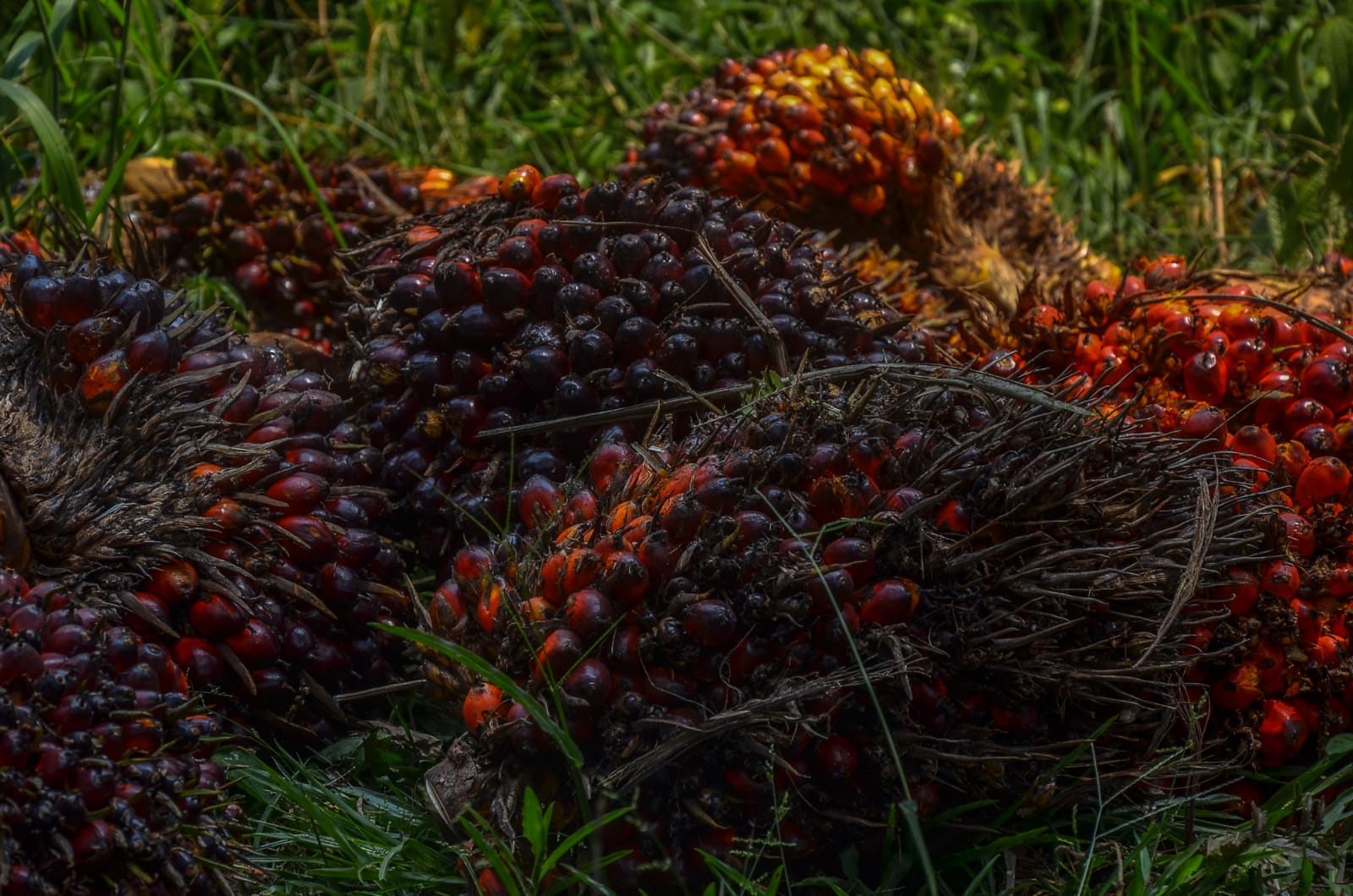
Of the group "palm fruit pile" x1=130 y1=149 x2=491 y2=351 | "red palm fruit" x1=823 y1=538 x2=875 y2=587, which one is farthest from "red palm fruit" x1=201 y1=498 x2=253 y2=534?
"palm fruit pile" x1=130 y1=149 x2=491 y2=351

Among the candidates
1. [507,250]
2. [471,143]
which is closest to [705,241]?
[507,250]

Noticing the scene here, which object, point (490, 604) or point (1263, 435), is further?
point (1263, 435)

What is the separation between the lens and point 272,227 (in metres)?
2.77

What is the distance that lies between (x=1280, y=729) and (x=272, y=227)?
2.21 metres

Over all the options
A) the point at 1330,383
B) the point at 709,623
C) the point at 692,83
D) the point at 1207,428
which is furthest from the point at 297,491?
the point at 692,83

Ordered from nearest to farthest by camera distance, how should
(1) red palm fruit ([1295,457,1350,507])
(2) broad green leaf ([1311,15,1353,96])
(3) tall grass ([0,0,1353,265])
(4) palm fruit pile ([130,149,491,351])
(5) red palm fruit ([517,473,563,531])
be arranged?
(5) red palm fruit ([517,473,563,531]) < (1) red palm fruit ([1295,457,1350,507]) < (4) palm fruit pile ([130,149,491,351]) < (2) broad green leaf ([1311,15,1353,96]) < (3) tall grass ([0,0,1353,265])

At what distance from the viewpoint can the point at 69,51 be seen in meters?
3.37

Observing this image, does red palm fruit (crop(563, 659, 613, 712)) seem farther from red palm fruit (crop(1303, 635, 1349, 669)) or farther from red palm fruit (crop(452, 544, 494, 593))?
red palm fruit (crop(1303, 635, 1349, 669))

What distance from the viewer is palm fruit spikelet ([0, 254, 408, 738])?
5.62 feet

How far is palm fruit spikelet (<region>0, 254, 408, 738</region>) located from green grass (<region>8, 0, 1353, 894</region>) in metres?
0.99

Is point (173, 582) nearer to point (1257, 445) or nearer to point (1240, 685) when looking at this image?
point (1240, 685)

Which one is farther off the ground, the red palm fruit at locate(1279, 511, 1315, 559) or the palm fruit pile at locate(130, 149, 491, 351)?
the palm fruit pile at locate(130, 149, 491, 351)

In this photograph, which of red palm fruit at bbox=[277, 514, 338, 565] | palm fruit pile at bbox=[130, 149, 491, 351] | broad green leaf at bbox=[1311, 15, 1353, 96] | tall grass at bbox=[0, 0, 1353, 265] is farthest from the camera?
tall grass at bbox=[0, 0, 1353, 265]

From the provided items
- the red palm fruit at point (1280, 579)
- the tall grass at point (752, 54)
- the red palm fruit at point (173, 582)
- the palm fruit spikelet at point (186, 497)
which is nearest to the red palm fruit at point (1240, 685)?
the red palm fruit at point (1280, 579)
